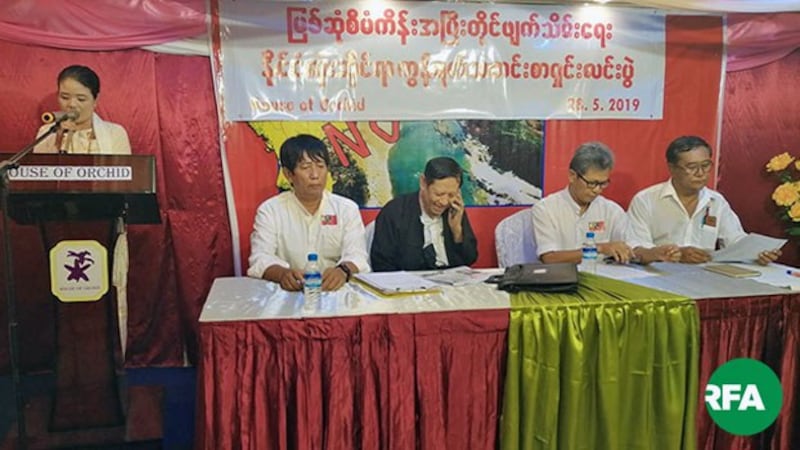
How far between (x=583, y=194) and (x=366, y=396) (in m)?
1.59

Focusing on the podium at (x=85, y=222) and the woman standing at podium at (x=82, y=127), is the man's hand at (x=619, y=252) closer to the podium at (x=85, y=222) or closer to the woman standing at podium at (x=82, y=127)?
the podium at (x=85, y=222)

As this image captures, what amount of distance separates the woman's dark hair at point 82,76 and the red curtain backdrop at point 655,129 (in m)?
1.44

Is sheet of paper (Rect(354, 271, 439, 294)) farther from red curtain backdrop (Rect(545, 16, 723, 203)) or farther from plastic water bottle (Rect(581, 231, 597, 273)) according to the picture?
red curtain backdrop (Rect(545, 16, 723, 203))

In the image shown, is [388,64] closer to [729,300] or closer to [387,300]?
[387,300]

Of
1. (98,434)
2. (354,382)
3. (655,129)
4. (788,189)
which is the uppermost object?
(655,129)

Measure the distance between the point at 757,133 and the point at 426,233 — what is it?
2116 mm

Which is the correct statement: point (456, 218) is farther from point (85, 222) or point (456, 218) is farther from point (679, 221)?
point (85, 222)

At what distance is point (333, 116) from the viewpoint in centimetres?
300

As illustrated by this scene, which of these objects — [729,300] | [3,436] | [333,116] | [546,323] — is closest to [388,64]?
[333,116]

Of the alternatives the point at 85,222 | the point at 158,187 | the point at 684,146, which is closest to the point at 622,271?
the point at 684,146

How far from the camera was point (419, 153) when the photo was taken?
3.12 m

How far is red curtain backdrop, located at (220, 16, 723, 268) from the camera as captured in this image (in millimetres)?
3248

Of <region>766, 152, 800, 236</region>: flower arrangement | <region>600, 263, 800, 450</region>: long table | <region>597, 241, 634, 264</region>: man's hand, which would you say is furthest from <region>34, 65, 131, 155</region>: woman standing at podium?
<region>766, 152, 800, 236</region>: flower arrangement

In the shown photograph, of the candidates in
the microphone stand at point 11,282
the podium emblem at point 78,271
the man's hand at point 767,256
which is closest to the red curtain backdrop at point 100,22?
the microphone stand at point 11,282
